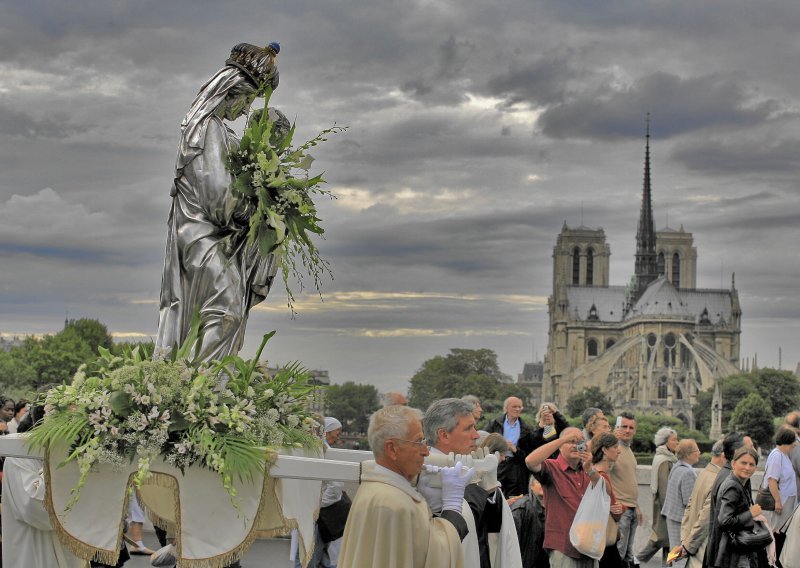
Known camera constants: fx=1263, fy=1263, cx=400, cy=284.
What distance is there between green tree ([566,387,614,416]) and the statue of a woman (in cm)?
14147

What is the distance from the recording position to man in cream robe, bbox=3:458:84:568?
5.89 meters

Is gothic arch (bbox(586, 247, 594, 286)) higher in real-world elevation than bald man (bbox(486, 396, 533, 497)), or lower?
higher

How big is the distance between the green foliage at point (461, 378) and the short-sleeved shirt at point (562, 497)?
109 m

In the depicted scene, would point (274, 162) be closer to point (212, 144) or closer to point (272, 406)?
point (212, 144)

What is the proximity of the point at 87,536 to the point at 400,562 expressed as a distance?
5.58ft

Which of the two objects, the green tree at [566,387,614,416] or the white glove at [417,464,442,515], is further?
the green tree at [566,387,614,416]

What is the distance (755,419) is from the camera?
99625 mm

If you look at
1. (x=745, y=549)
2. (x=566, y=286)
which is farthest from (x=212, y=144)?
(x=566, y=286)

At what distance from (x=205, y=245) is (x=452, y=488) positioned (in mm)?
2084

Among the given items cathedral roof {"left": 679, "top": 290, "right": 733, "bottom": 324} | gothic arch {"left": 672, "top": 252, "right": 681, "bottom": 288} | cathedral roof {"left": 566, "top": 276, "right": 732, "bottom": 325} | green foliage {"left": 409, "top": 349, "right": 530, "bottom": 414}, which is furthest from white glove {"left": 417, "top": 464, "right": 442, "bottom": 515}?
gothic arch {"left": 672, "top": 252, "right": 681, "bottom": 288}

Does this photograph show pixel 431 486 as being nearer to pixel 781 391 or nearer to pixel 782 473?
pixel 782 473

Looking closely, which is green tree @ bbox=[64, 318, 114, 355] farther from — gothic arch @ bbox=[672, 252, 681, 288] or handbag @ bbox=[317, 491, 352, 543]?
gothic arch @ bbox=[672, 252, 681, 288]

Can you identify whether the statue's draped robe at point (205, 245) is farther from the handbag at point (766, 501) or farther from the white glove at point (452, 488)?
the handbag at point (766, 501)

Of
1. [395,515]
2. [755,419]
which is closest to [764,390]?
[755,419]
